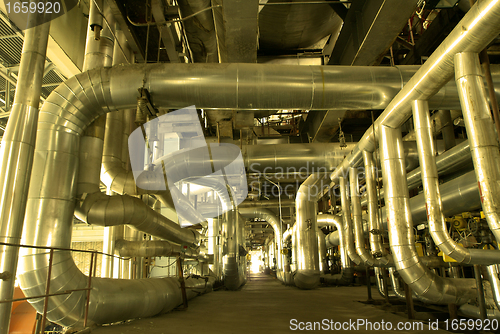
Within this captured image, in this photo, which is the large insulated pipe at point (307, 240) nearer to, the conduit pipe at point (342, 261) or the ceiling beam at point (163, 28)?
the conduit pipe at point (342, 261)

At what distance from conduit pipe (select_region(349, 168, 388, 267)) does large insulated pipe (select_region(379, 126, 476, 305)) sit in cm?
117

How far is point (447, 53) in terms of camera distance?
3.00 meters

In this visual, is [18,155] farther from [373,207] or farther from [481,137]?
[373,207]

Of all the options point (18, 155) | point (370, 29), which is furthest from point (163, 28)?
point (370, 29)

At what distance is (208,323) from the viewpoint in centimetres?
503

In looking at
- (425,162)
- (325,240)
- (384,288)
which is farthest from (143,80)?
(325,240)

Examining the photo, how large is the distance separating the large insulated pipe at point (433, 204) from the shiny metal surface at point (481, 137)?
0.69 m

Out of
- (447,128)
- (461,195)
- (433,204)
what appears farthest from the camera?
(447,128)

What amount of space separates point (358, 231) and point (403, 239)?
6.03 ft

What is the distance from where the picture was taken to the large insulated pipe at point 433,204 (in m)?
3.21

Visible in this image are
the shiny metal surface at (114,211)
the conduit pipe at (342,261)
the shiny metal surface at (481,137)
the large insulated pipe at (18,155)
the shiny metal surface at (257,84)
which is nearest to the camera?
the shiny metal surface at (481,137)

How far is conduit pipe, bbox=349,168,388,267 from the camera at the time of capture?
541cm

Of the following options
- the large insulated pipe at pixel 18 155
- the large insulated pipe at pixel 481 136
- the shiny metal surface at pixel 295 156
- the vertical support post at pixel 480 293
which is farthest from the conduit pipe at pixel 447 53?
the large insulated pipe at pixel 18 155

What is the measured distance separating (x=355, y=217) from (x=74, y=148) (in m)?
4.72
